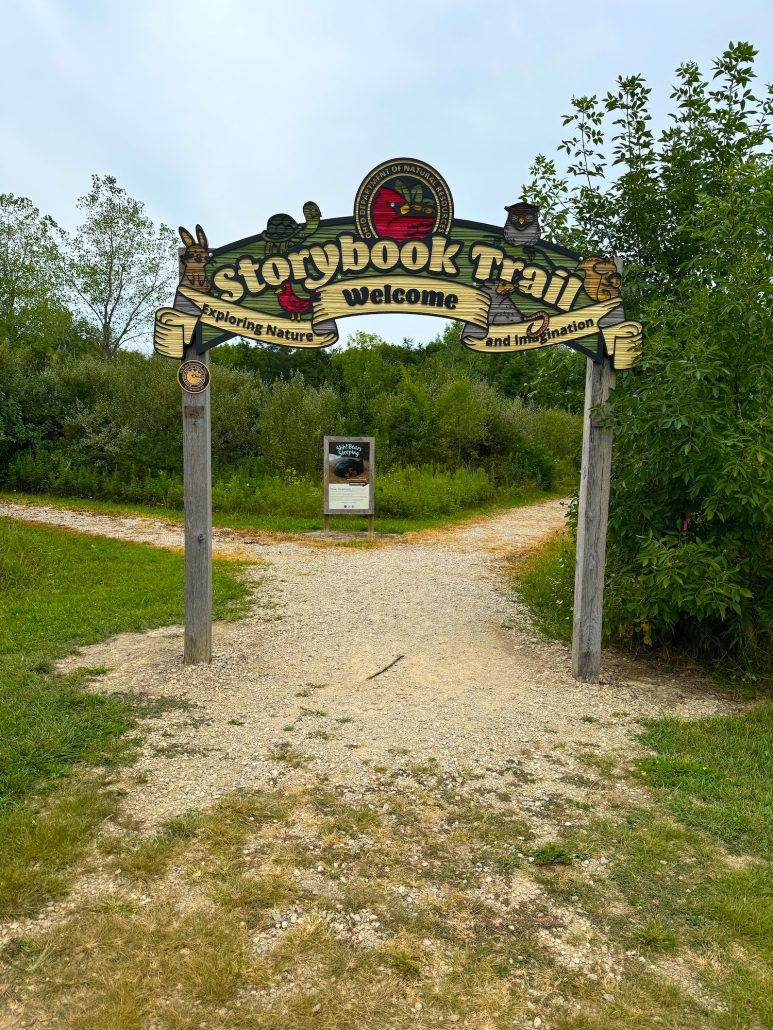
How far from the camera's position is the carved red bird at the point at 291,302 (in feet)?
17.9

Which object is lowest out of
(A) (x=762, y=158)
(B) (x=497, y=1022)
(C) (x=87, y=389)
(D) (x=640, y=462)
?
(B) (x=497, y=1022)

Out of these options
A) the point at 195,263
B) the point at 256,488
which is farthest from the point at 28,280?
the point at 195,263

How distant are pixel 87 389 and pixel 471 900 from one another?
18.8m

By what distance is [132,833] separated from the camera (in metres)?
3.39

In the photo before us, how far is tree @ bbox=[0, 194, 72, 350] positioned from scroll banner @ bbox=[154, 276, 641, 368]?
24993 mm

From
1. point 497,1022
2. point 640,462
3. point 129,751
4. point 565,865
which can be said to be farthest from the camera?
point 640,462

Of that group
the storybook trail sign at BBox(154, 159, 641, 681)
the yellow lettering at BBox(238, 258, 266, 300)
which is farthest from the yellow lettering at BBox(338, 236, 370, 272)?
the yellow lettering at BBox(238, 258, 266, 300)

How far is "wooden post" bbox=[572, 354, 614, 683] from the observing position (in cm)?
554

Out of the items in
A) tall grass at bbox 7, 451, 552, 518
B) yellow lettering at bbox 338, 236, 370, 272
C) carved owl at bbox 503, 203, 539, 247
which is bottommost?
tall grass at bbox 7, 451, 552, 518

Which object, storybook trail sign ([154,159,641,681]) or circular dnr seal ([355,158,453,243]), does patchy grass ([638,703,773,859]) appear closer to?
storybook trail sign ([154,159,641,681])

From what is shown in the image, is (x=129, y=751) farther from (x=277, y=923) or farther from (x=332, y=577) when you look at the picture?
(x=332, y=577)

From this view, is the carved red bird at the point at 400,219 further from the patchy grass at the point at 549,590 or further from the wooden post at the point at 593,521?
the patchy grass at the point at 549,590

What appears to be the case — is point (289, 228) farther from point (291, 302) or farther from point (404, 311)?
point (404, 311)

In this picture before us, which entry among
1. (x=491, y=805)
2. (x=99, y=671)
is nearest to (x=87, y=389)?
(x=99, y=671)
